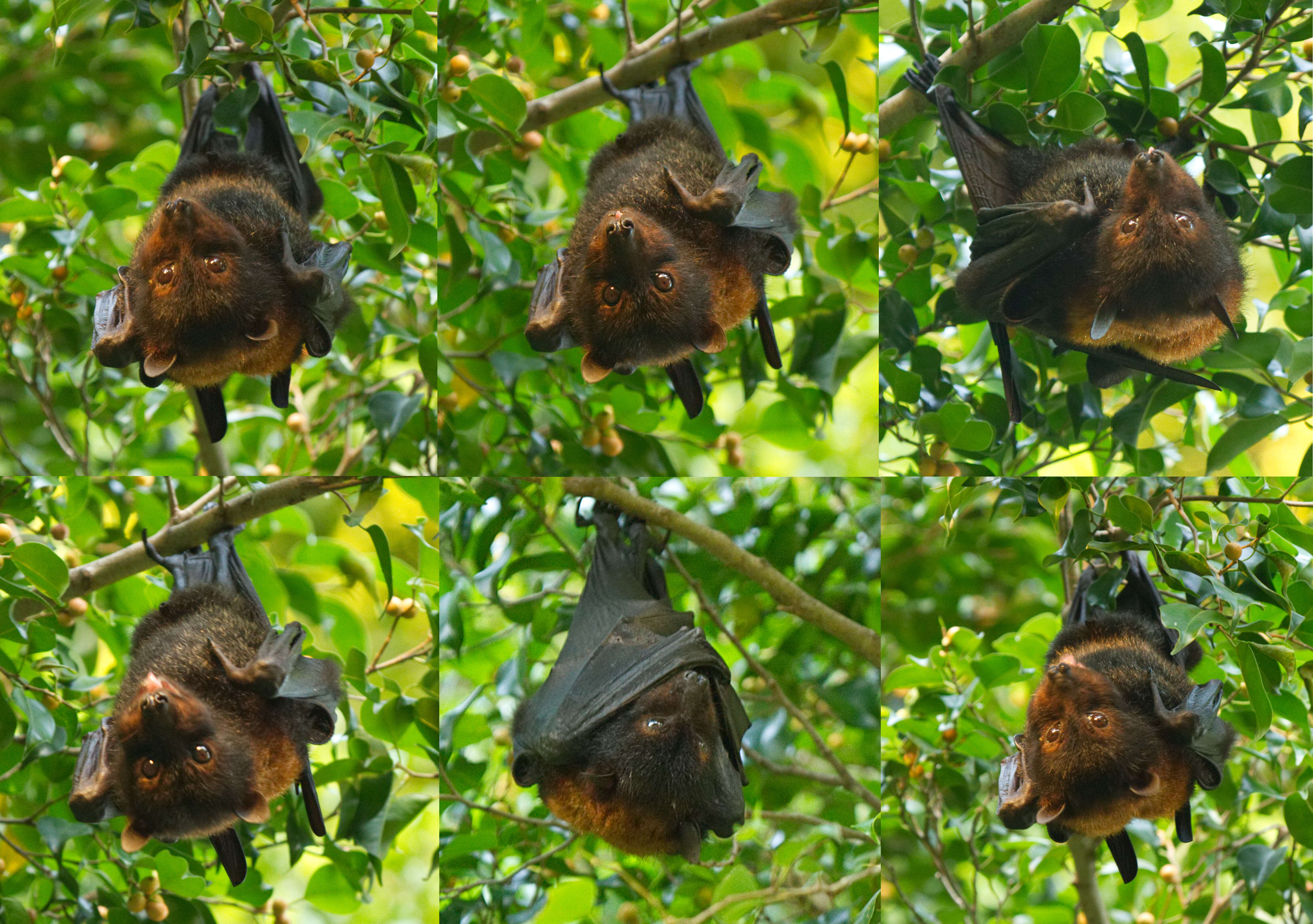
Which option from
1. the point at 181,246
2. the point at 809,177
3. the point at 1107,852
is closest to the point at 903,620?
the point at 1107,852

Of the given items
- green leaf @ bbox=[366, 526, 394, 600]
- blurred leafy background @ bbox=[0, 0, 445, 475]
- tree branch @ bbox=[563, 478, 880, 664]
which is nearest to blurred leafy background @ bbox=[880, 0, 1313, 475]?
tree branch @ bbox=[563, 478, 880, 664]

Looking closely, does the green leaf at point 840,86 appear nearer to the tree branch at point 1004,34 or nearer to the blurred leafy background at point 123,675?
the tree branch at point 1004,34

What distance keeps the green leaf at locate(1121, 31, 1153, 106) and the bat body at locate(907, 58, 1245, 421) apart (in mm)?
191

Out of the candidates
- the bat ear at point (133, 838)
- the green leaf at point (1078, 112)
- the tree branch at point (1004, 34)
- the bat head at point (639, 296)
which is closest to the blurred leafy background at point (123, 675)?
the bat ear at point (133, 838)

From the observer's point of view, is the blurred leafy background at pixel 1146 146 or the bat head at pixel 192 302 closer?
the bat head at pixel 192 302

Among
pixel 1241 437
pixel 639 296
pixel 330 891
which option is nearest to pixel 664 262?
pixel 639 296

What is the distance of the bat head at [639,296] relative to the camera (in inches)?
102

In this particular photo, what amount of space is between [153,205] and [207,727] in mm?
1655

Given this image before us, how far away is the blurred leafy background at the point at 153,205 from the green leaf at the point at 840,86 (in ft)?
3.57

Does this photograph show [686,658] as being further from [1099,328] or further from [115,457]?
[115,457]

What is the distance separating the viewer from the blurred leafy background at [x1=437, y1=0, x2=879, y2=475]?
3.41 metres

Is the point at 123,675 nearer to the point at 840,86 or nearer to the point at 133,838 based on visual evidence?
the point at 133,838

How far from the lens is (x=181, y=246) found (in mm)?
2553

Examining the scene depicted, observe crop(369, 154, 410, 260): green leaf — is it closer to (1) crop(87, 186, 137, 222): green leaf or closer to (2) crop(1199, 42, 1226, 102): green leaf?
(1) crop(87, 186, 137, 222): green leaf
